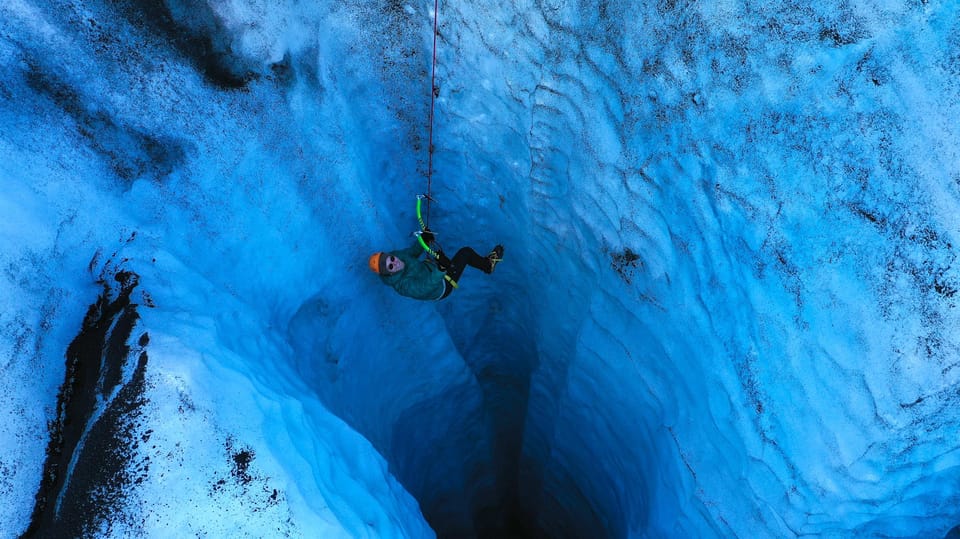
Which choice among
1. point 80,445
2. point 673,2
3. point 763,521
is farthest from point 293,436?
point 673,2

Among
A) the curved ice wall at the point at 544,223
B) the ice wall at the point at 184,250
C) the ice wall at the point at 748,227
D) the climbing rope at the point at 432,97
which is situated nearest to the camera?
the ice wall at the point at 748,227

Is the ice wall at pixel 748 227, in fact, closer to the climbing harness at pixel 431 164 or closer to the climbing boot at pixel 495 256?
the climbing harness at pixel 431 164

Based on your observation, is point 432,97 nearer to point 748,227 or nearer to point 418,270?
point 418,270

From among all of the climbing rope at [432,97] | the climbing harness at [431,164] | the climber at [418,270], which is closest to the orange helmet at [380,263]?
the climber at [418,270]

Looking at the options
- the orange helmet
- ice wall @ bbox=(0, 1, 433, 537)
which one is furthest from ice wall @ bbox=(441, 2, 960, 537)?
ice wall @ bbox=(0, 1, 433, 537)

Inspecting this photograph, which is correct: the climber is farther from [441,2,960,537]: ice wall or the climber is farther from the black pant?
[441,2,960,537]: ice wall

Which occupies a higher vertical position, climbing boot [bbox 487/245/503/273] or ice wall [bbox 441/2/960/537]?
climbing boot [bbox 487/245/503/273]

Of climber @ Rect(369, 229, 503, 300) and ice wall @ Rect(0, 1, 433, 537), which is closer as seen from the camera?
ice wall @ Rect(0, 1, 433, 537)

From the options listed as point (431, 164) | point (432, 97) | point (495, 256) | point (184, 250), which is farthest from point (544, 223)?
point (184, 250)
